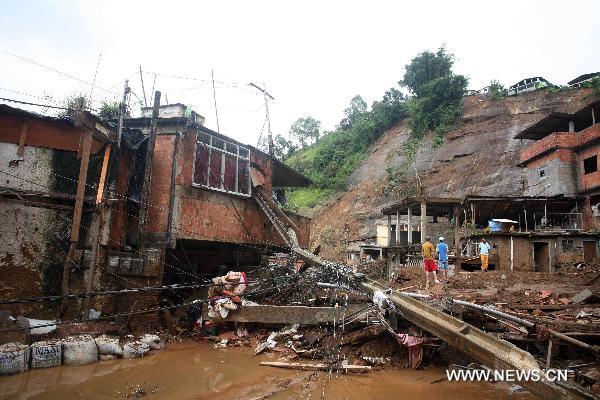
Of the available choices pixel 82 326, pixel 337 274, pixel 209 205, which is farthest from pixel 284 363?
pixel 209 205

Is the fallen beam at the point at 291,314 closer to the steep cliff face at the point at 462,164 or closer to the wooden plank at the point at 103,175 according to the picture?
the wooden plank at the point at 103,175

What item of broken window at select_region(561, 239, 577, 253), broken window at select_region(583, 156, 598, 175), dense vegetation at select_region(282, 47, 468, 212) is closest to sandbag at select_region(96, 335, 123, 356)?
broken window at select_region(561, 239, 577, 253)

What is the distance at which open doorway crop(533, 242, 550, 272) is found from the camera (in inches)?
888

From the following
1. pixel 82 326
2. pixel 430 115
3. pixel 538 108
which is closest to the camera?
pixel 82 326

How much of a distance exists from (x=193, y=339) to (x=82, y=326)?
276cm

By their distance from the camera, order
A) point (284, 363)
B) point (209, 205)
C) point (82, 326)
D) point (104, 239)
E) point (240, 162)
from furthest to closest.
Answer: point (240, 162), point (209, 205), point (104, 239), point (82, 326), point (284, 363)

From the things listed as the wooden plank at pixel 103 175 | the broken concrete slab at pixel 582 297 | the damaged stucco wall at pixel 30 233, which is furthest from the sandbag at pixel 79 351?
the broken concrete slab at pixel 582 297

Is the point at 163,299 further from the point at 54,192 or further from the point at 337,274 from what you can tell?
the point at 337,274

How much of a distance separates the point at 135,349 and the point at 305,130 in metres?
69.8

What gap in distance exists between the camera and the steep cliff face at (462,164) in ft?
127

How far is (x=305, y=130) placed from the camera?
250 ft

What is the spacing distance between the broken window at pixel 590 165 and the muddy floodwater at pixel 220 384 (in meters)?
25.2

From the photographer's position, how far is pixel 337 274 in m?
9.84

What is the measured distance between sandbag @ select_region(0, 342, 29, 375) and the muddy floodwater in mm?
162
